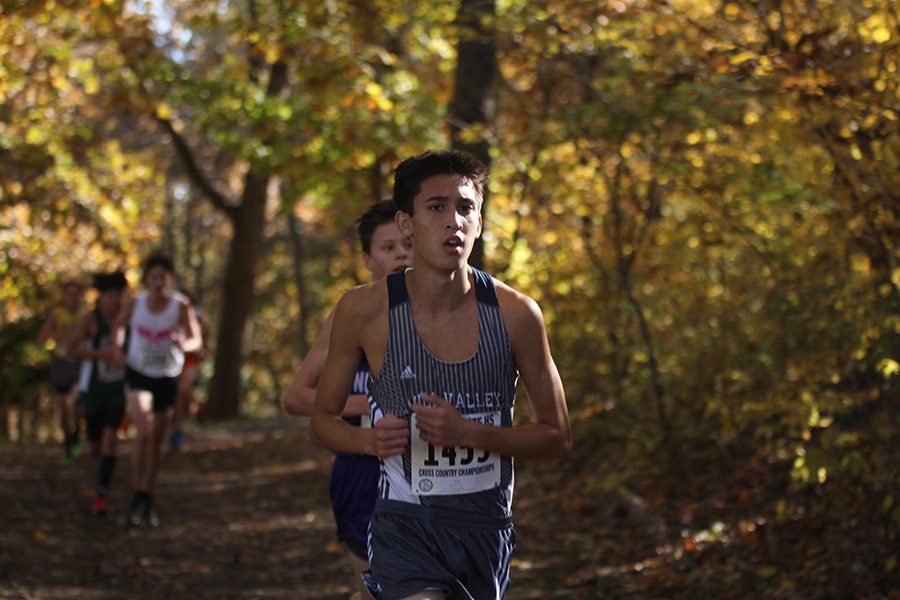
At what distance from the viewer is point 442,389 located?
161 inches

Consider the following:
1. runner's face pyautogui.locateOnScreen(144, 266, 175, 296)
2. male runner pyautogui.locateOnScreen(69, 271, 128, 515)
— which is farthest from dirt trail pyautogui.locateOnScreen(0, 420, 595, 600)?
runner's face pyautogui.locateOnScreen(144, 266, 175, 296)

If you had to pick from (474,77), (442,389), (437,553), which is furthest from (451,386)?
(474,77)

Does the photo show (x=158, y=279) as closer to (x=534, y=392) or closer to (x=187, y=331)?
(x=187, y=331)

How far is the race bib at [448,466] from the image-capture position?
4090mm

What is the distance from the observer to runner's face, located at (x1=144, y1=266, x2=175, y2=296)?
1048cm

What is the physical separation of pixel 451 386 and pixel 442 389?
29 millimetres

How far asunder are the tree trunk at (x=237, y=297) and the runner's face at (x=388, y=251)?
59.2 feet

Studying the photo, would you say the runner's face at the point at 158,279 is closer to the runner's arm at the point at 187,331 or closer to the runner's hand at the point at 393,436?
the runner's arm at the point at 187,331

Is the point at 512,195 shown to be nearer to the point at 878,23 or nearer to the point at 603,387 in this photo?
the point at 603,387

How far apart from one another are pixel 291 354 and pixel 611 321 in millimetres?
34869

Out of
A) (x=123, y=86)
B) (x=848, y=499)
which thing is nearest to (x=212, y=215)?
(x=123, y=86)

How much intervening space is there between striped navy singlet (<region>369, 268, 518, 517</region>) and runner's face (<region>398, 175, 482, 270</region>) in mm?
151

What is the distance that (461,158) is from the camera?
4.29 metres

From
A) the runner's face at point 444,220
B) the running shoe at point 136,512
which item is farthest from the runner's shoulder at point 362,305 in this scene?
the running shoe at point 136,512
